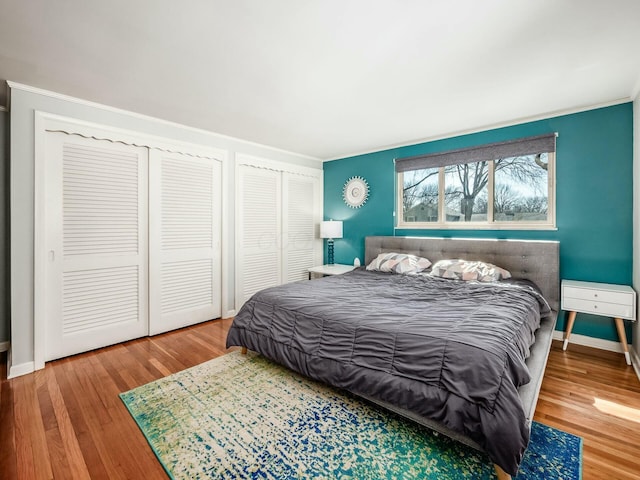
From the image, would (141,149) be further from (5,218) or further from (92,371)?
(92,371)

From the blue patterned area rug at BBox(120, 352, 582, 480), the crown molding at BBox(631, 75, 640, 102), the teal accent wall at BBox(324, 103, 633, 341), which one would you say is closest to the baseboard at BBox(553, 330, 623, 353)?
the teal accent wall at BBox(324, 103, 633, 341)

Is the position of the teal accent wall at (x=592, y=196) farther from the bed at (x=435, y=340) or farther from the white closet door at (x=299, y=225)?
the white closet door at (x=299, y=225)

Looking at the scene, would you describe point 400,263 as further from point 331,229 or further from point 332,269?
point 331,229

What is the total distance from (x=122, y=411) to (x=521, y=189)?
4201 mm

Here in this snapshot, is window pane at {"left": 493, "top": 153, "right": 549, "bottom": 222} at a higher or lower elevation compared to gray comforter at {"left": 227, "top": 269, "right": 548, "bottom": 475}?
higher

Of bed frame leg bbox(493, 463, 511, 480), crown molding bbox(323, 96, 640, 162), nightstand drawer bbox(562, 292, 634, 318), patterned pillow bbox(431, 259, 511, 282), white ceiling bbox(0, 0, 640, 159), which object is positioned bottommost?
bed frame leg bbox(493, 463, 511, 480)

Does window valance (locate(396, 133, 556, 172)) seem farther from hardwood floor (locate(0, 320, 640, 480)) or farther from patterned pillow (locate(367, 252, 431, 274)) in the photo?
hardwood floor (locate(0, 320, 640, 480))

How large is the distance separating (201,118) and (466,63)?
2584 mm

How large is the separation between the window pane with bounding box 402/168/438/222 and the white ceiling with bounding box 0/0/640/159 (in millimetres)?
1022

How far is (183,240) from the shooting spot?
11.9ft

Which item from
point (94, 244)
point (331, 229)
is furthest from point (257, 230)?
point (94, 244)

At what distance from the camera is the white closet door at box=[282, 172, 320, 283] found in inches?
189

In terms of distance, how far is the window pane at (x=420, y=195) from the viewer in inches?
162

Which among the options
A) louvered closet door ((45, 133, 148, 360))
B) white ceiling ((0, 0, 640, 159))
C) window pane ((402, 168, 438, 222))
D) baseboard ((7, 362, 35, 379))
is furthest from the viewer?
window pane ((402, 168, 438, 222))
